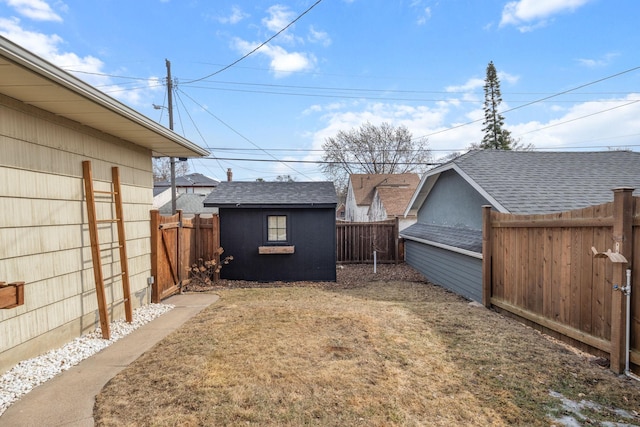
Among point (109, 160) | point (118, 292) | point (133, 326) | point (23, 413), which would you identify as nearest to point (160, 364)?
point (23, 413)

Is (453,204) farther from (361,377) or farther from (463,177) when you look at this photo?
(361,377)

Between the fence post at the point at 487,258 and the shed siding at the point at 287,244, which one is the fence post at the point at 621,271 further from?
the shed siding at the point at 287,244

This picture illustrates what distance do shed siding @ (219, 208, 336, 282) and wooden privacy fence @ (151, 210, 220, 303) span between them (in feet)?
1.15

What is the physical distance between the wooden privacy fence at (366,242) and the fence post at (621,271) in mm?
8749

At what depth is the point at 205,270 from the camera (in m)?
8.23

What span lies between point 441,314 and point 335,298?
2.05 meters

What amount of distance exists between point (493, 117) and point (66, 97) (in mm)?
30470

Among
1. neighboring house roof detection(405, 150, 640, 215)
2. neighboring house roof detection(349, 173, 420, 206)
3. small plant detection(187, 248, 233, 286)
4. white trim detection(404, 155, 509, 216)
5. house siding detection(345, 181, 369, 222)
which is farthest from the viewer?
house siding detection(345, 181, 369, 222)

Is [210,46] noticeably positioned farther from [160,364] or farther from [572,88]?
[572,88]

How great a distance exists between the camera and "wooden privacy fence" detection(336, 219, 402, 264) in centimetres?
1197

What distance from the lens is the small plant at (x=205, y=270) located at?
8.14 m

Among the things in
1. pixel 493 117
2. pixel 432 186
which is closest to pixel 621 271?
pixel 432 186

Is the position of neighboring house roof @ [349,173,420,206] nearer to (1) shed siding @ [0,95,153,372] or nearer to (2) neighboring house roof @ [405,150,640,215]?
(2) neighboring house roof @ [405,150,640,215]

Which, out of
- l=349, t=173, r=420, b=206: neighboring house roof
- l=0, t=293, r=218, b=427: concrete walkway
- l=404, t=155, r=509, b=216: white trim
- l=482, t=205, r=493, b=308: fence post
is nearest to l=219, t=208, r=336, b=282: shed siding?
l=404, t=155, r=509, b=216: white trim
